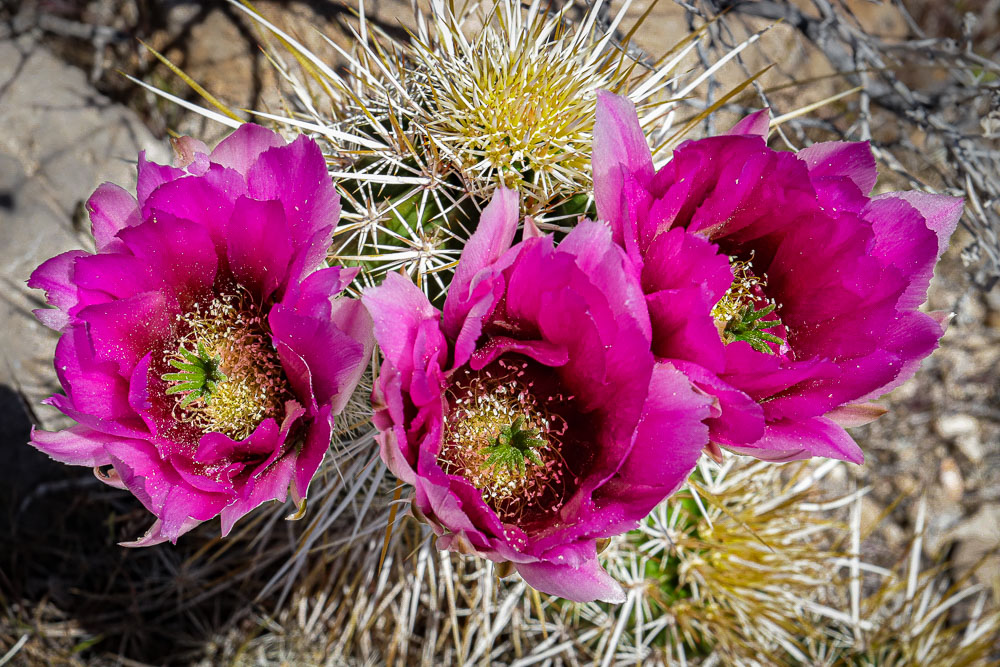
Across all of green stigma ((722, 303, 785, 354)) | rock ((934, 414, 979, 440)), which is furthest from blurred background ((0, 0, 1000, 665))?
green stigma ((722, 303, 785, 354))

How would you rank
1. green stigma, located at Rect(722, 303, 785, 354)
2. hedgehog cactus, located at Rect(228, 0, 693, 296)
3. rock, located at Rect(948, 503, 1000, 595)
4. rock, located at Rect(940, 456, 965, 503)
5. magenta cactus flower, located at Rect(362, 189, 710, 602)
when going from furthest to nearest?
rock, located at Rect(940, 456, 965, 503) < rock, located at Rect(948, 503, 1000, 595) < hedgehog cactus, located at Rect(228, 0, 693, 296) < green stigma, located at Rect(722, 303, 785, 354) < magenta cactus flower, located at Rect(362, 189, 710, 602)

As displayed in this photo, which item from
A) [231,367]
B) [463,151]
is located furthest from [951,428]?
[231,367]

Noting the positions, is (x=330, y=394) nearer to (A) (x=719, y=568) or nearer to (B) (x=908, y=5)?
(A) (x=719, y=568)

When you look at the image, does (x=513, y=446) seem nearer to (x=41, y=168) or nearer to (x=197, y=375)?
(x=197, y=375)

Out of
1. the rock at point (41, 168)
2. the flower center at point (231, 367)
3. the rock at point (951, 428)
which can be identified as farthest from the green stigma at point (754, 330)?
the rock at point (951, 428)

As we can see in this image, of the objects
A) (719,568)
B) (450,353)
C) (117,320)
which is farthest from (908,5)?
(117,320)

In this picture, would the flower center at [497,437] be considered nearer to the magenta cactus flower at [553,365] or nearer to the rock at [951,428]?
the magenta cactus flower at [553,365]

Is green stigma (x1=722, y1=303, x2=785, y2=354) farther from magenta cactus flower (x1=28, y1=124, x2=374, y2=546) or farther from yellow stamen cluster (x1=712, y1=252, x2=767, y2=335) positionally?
magenta cactus flower (x1=28, y1=124, x2=374, y2=546)
